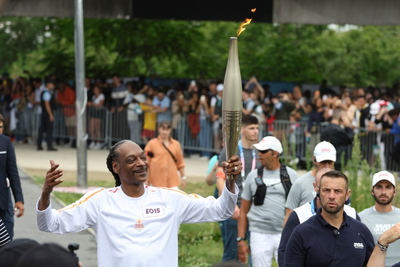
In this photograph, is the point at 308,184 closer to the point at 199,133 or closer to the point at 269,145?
the point at 269,145

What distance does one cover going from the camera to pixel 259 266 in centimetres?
842

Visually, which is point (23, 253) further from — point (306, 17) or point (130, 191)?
point (306, 17)

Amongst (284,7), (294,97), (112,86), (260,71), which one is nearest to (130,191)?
(284,7)

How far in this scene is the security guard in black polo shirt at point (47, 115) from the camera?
72.9ft

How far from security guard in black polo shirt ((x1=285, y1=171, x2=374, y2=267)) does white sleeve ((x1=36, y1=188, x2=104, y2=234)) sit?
4.68ft

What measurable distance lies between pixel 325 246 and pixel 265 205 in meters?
2.85

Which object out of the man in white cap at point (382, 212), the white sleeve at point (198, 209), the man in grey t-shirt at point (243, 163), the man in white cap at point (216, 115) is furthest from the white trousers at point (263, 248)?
the man in white cap at point (216, 115)

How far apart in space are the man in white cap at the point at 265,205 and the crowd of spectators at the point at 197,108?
320 inches

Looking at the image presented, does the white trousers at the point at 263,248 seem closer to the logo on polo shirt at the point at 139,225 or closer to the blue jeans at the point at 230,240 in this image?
the blue jeans at the point at 230,240

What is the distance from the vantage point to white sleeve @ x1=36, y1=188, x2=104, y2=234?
5.09 meters

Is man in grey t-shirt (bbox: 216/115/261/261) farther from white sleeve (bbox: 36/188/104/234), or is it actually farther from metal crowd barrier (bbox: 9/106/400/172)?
metal crowd barrier (bbox: 9/106/400/172)

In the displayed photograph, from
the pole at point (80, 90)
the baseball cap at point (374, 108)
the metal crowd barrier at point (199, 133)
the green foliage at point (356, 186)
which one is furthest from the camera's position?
the baseball cap at point (374, 108)

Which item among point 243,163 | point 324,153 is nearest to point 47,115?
point 243,163

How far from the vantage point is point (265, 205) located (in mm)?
8500
